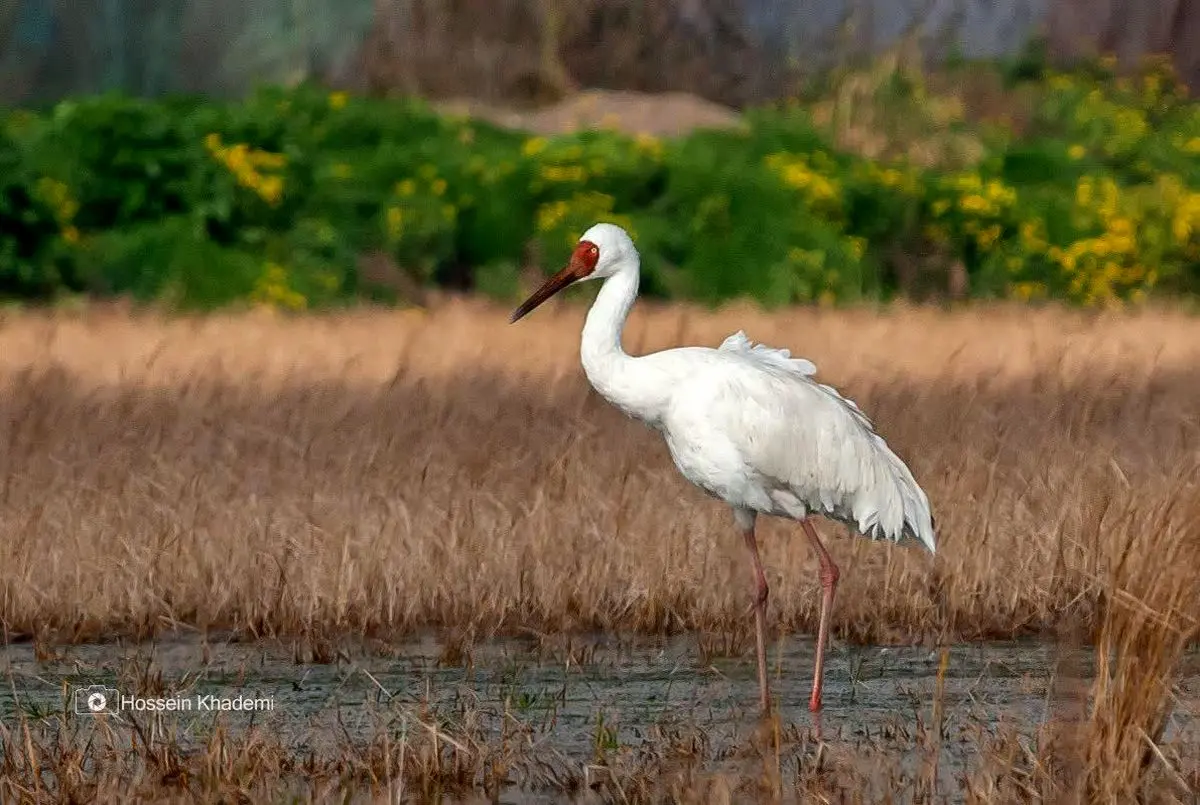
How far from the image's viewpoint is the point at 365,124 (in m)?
19.7

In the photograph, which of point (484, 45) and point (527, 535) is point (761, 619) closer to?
point (527, 535)

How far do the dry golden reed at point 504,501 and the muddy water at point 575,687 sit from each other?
21 cm

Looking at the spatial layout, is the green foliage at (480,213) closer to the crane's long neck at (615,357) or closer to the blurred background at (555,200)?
the blurred background at (555,200)

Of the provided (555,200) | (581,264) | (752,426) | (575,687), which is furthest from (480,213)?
(575,687)

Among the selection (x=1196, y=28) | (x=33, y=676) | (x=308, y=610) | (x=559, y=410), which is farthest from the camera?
(x=1196, y=28)

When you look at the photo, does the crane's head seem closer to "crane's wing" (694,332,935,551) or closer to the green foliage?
"crane's wing" (694,332,935,551)

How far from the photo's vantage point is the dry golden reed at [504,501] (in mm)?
7367

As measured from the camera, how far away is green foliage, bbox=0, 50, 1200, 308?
17797mm

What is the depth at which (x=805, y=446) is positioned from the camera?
6.84m

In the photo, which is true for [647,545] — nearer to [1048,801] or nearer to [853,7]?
[1048,801]

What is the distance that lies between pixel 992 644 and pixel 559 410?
414 cm

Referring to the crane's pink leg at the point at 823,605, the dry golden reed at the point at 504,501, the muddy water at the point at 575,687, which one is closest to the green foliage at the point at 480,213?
the dry golden reed at the point at 504,501

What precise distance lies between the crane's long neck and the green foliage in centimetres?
1058

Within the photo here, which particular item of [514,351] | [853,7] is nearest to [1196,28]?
[853,7]
